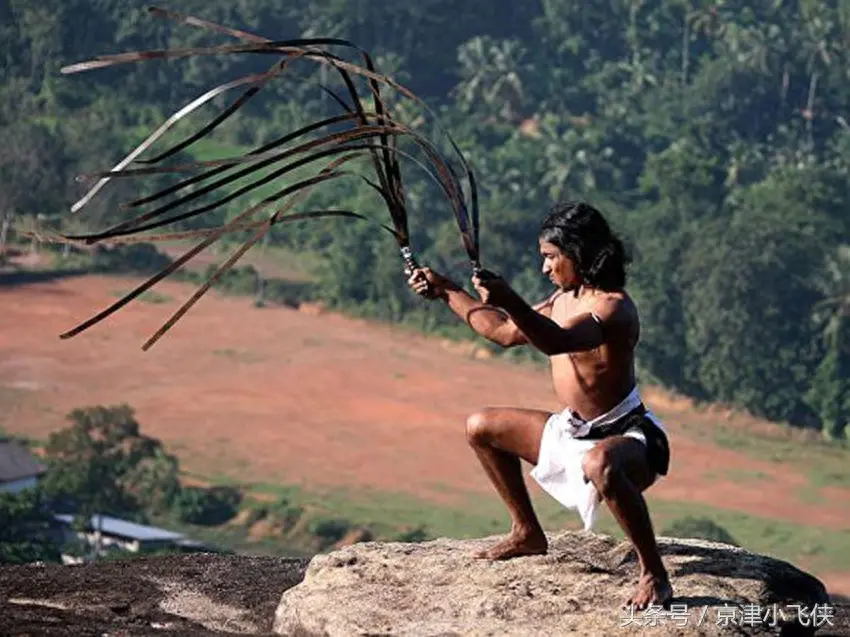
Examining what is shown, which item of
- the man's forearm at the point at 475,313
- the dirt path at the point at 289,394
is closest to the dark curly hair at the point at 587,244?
the man's forearm at the point at 475,313

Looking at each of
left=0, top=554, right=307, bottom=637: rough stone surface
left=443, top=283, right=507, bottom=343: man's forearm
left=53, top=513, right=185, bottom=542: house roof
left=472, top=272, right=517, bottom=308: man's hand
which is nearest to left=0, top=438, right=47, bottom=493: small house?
left=53, top=513, right=185, bottom=542: house roof

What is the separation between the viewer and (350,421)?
A: 43.3 m

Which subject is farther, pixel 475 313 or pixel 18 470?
pixel 18 470

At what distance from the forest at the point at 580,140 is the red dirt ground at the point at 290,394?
1.20 metres

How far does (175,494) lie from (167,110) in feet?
79.5

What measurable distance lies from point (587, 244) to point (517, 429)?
673mm

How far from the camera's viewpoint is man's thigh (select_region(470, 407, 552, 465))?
737 centimetres

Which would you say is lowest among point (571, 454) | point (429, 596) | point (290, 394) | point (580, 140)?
point (290, 394)

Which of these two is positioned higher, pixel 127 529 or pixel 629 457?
pixel 629 457

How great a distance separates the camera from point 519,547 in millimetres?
7695

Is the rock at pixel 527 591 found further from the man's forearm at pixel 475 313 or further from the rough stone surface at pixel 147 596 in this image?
the man's forearm at pixel 475 313

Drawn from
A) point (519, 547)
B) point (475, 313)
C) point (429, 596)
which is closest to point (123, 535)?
point (519, 547)

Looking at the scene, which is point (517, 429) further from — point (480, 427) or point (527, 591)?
point (527, 591)

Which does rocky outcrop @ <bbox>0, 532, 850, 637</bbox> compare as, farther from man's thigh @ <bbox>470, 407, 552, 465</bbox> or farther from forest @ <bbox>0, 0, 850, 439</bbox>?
forest @ <bbox>0, 0, 850, 439</bbox>
